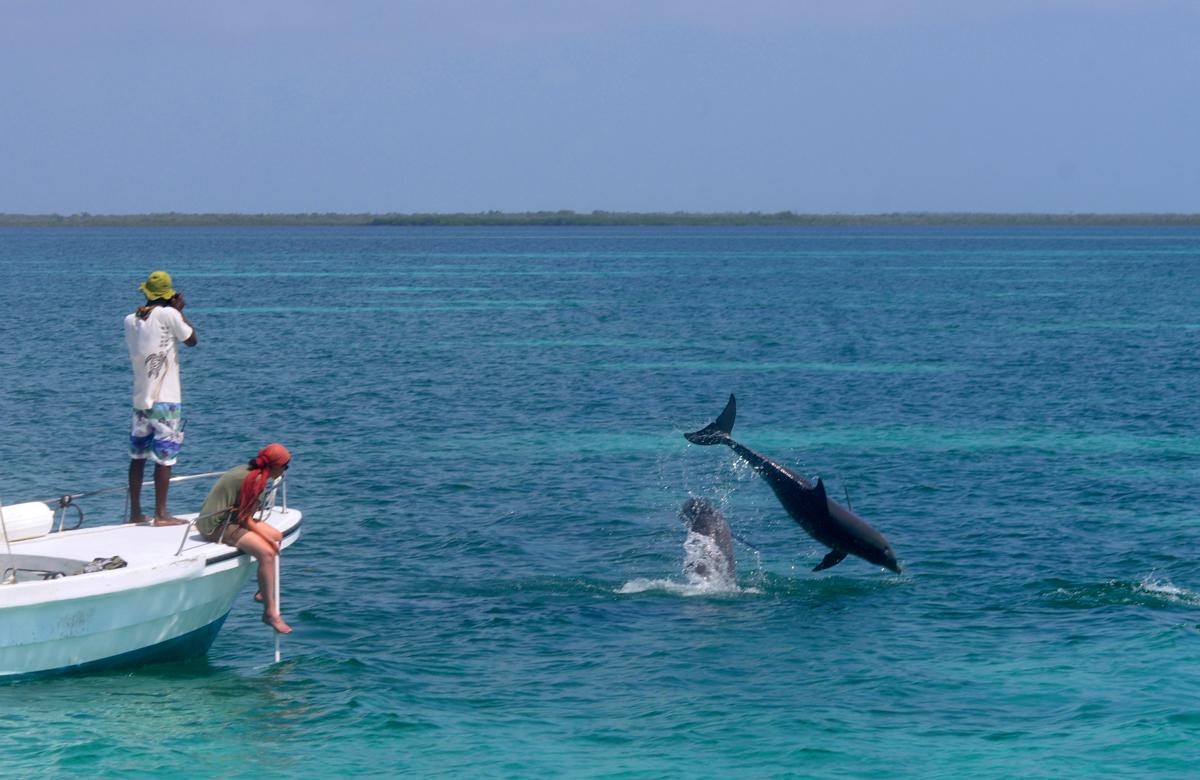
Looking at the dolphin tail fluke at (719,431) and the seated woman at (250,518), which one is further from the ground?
the dolphin tail fluke at (719,431)

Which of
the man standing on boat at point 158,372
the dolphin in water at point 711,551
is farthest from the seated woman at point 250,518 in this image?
the dolphin in water at point 711,551

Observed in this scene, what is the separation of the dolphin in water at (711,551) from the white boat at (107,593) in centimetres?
658

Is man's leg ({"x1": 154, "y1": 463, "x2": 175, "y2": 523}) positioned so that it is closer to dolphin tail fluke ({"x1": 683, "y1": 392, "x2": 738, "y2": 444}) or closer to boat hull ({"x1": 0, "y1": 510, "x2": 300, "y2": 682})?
boat hull ({"x1": 0, "y1": 510, "x2": 300, "y2": 682})

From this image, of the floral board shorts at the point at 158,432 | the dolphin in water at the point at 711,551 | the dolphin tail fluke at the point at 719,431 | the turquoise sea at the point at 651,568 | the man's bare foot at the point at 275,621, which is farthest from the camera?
the dolphin in water at the point at 711,551

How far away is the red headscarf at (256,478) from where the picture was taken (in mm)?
15867

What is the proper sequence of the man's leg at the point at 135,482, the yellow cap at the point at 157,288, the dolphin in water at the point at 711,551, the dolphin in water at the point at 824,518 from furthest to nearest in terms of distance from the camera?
the dolphin in water at the point at 711,551 < the dolphin in water at the point at 824,518 < the man's leg at the point at 135,482 < the yellow cap at the point at 157,288

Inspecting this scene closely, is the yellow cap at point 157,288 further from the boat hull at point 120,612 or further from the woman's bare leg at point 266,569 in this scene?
the woman's bare leg at point 266,569

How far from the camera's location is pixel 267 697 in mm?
16188

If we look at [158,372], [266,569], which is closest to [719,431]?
[266,569]

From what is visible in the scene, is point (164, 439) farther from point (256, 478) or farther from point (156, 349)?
point (256, 478)

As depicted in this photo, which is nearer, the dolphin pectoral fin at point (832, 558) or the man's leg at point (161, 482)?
the man's leg at point (161, 482)

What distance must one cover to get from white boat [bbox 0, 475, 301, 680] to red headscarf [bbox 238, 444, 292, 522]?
19.4 inches

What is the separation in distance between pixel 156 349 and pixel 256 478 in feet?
6.44

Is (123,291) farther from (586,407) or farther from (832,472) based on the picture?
(832,472)
